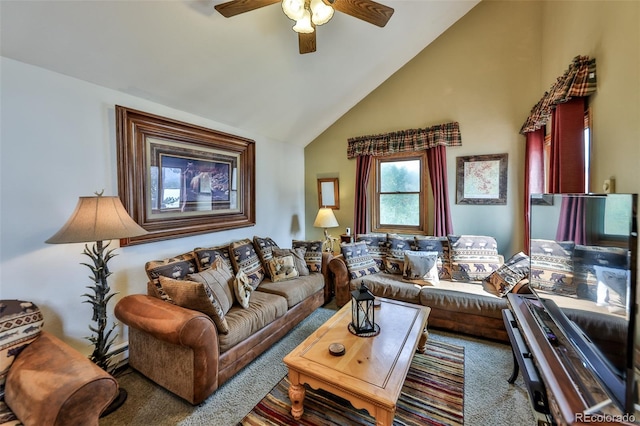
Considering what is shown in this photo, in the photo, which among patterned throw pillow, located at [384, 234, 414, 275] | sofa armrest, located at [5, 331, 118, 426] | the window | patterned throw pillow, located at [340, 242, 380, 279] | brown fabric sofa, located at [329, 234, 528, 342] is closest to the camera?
sofa armrest, located at [5, 331, 118, 426]

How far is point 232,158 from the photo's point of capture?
335 cm

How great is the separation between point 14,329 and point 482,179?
4.64 m

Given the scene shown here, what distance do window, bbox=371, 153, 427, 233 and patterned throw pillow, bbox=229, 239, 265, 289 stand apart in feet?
6.98

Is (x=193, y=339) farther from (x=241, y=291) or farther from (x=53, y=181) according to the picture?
(x=53, y=181)

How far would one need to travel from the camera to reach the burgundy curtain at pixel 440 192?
3705 millimetres

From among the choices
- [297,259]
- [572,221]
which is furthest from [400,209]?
[572,221]

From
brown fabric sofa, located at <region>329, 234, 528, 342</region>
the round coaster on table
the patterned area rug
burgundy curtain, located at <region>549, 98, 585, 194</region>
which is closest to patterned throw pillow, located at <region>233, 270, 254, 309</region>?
the patterned area rug

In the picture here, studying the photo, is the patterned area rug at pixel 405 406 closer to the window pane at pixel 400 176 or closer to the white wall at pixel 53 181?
the white wall at pixel 53 181

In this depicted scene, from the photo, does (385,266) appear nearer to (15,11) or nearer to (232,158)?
(232,158)

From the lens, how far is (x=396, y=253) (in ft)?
11.3

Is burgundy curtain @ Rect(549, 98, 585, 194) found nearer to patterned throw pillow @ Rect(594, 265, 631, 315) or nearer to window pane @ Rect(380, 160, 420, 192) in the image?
patterned throw pillow @ Rect(594, 265, 631, 315)

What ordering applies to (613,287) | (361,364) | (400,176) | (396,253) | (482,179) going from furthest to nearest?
(400,176)
(482,179)
(396,253)
(361,364)
(613,287)

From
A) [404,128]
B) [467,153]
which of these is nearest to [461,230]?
[467,153]

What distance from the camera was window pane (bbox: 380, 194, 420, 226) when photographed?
13.3ft
